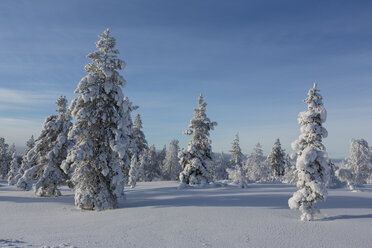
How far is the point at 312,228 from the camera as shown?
11.4 meters

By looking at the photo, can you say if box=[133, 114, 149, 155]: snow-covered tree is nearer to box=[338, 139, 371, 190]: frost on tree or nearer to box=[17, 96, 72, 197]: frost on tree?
box=[17, 96, 72, 197]: frost on tree

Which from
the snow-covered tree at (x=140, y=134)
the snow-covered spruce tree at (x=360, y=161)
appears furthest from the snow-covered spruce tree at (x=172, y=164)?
the snow-covered spruce tree at (x=360, y=161)

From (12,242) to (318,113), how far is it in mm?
15154

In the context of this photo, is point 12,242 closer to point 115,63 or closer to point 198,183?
point 115,63

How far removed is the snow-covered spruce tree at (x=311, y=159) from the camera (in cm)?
1291

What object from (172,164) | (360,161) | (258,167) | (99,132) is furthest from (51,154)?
(360,161)

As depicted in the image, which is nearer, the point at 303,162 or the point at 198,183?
the point at 303,162

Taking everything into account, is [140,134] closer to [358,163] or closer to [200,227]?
[200,227]

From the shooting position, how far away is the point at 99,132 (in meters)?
18.6

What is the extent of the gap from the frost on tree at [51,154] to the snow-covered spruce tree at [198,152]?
1397 centimetres

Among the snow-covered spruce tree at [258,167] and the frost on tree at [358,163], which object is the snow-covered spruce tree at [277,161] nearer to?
the snow-covered spruce tree at [258,167]

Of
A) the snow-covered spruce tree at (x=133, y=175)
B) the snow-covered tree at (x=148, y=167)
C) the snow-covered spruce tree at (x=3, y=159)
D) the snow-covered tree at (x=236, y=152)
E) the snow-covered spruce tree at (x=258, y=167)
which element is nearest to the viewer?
the snow-covered spruce tree at (x=133, y=175)

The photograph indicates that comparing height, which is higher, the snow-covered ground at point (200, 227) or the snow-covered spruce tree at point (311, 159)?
the snow-covered spruce tree at point (311, 159)

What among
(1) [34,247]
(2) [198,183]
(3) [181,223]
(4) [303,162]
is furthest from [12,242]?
(2) [198,183]
